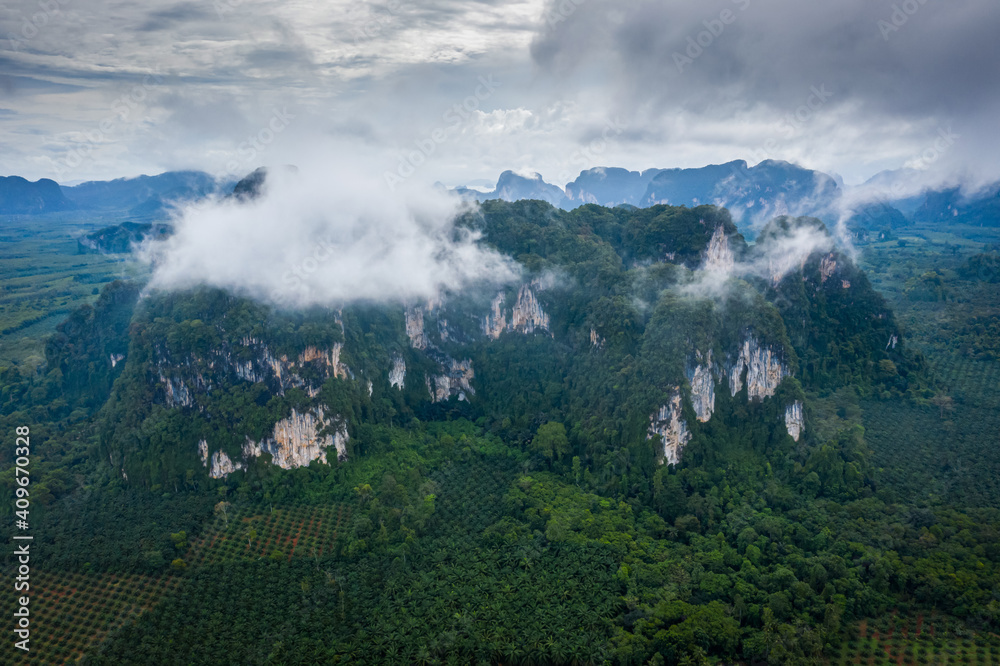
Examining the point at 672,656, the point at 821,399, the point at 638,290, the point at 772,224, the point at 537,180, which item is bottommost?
the point at 672,656

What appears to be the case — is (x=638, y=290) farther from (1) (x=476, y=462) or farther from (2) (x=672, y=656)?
(2) (x=672, y=656)

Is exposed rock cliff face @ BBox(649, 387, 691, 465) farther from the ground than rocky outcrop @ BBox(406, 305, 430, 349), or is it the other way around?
rocky outcrop @ BBox(406, 305, 430, 349)

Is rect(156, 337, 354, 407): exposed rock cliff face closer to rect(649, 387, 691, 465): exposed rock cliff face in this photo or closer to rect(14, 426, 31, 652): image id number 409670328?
rect(14, 426, 31, 652): image id number 409670328

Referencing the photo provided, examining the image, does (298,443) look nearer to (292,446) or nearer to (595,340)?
(292,446)

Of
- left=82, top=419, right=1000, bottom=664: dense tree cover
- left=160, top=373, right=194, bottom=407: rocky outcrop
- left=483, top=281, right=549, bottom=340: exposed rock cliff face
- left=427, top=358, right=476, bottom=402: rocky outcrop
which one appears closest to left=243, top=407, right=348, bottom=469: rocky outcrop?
left=82, top=419, right=1000, bottom=664: dense tree cover

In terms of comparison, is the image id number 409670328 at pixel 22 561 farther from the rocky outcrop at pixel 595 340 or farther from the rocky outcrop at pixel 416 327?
the rocky outcrop at pixel 595 340

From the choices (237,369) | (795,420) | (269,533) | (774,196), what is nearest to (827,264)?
(795,420)

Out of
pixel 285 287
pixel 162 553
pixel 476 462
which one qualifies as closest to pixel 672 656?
pixel 476 462
